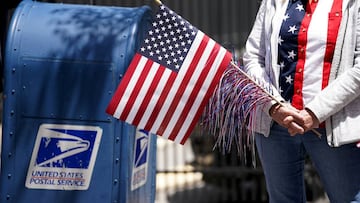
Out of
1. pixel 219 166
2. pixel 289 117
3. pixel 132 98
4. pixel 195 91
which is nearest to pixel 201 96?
pixel 195 91

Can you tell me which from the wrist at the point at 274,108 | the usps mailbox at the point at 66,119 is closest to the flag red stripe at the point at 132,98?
the usps mailbox at the point at 66,119

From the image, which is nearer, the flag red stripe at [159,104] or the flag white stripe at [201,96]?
the flag white stripe at [201,96]

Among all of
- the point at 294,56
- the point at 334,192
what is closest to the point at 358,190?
the point at 334,192

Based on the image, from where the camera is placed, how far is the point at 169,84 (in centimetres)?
393

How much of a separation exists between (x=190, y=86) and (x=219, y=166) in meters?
3.67

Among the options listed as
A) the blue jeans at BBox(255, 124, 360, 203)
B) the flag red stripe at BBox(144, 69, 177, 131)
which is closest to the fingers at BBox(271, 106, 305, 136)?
the blue jeans at BBox(255, 124, 360, 203)

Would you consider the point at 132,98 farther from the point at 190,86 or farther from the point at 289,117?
the point at 289,117

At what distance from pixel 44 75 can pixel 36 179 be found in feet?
2.10

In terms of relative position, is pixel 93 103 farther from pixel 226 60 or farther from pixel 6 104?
pixel 226 60

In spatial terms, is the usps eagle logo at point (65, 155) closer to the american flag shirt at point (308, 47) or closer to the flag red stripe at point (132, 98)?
the flag red stripe at point (132, 98)

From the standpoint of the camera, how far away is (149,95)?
398 cm

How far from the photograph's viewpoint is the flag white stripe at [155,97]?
391 cm

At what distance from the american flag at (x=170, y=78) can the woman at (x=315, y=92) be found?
360 millimetres

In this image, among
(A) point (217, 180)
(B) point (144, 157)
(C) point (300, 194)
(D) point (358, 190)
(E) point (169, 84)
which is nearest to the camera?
(D) point (358, 190)
